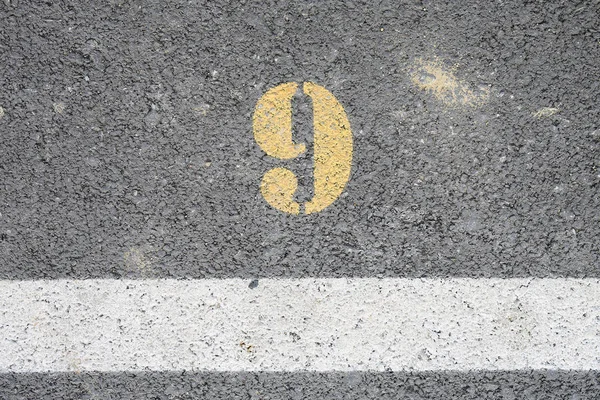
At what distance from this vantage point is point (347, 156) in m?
2.50

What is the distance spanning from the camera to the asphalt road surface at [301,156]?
247 centimetres

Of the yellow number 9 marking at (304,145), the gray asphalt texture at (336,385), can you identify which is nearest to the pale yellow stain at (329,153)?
the yellow number 9 marking at (304,145)

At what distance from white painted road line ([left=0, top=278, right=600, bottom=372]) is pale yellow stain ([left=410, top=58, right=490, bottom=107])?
813 mm

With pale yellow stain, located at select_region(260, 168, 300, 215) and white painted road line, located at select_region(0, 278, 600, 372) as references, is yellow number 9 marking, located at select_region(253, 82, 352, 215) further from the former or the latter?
white painted road line, located at select_region(0, 278, 600, 372)

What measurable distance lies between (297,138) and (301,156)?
0.08 m

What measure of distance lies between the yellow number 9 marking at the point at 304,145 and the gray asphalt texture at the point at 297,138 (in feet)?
0.12

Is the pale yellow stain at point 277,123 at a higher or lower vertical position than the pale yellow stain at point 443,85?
lower

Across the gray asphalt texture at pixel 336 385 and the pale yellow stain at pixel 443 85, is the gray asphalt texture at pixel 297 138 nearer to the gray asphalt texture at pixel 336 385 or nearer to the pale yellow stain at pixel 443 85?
the pale yellow stain at pixel 443 85

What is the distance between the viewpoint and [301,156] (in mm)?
2498

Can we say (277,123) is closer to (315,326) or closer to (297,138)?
(297,138)

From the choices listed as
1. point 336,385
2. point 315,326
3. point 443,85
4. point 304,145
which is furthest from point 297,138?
point 336,385

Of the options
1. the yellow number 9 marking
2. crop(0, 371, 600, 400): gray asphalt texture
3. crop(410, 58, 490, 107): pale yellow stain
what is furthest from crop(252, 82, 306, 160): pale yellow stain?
crop(0, 371, 600, 400): gray asphalt texture

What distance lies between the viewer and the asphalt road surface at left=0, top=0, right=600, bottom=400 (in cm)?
247

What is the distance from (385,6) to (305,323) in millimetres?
1476
